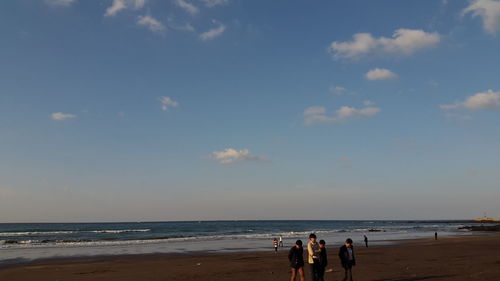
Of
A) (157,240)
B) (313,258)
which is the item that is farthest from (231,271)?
(157,240)

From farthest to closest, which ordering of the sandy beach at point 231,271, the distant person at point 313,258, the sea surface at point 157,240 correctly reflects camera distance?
the sea surface at point 157,240 → the sandy beach at point 231,271 → the distant person at point 313,258

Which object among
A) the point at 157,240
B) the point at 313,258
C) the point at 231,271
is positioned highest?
the point at 313,258

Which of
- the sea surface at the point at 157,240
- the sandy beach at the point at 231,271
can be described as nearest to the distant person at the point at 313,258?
the sandy beach at the point at 231,271

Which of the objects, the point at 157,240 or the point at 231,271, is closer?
the point at 231,271

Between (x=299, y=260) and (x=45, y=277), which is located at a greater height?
(x=299, y=260)

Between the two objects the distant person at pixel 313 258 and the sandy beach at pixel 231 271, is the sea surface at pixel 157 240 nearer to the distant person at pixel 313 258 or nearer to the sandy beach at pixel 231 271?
the sandy beach at pixel 231 271

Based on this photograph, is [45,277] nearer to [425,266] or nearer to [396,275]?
[396,275]

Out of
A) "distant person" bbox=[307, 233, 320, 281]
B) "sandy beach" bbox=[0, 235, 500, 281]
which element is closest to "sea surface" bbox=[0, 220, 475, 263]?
"sandy beach" bbox=[0, 235, 500, 281]

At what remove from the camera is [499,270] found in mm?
16266

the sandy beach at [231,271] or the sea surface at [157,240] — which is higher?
the sandy beach at [231,271]

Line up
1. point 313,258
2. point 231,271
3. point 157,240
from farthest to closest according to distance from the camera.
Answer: point 157,240 < point 231,271 < point 313,258

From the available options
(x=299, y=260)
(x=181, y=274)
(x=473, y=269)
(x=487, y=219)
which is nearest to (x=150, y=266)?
(x=181, y=274)

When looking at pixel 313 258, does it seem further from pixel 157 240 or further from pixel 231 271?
pixel 157 240

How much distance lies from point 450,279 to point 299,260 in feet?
18.5
